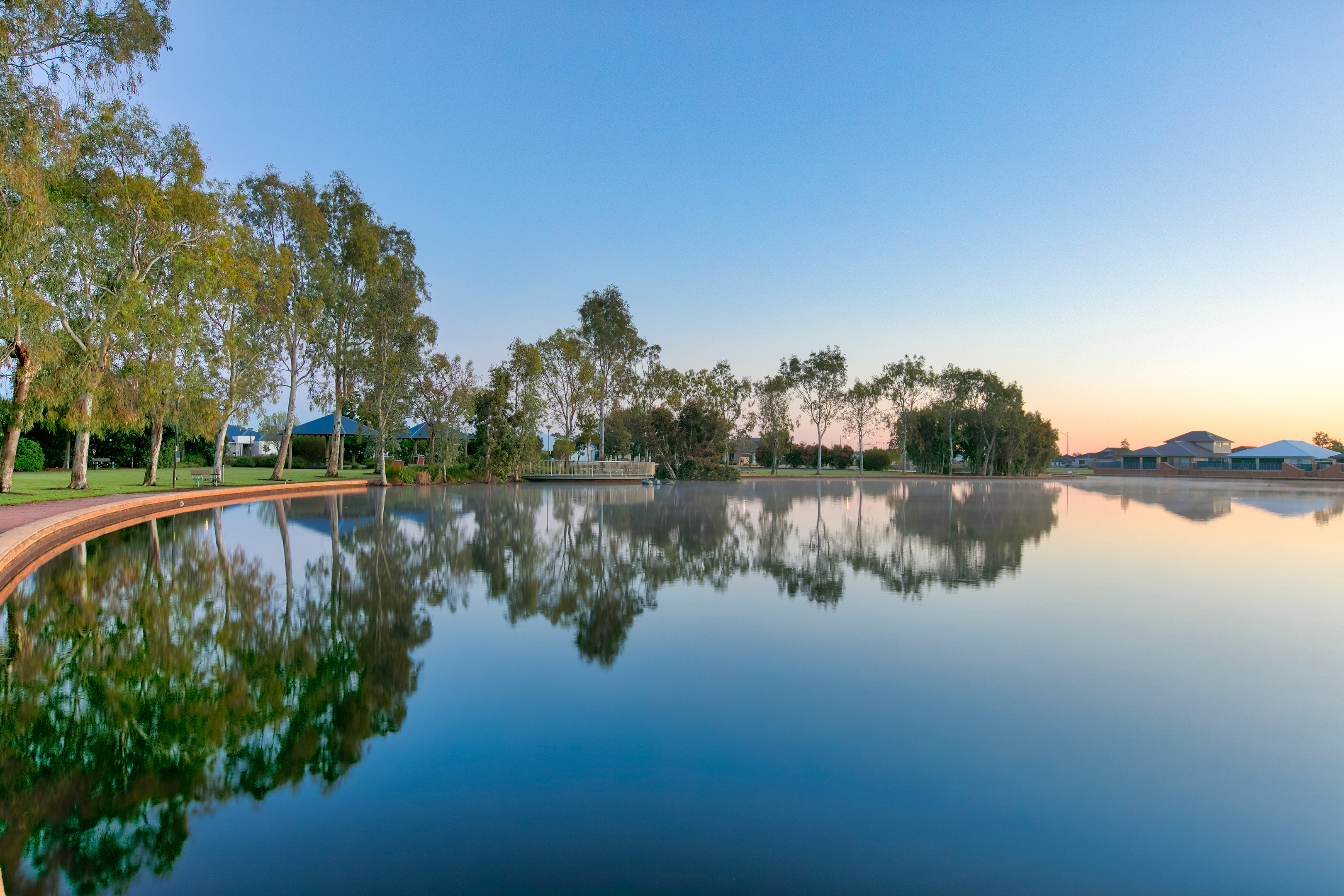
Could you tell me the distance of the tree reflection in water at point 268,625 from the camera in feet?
10.2

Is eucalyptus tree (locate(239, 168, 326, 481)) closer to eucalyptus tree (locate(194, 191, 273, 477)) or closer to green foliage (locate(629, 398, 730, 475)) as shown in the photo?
eucalyptus tree (locate(194, 191, 273, 477))

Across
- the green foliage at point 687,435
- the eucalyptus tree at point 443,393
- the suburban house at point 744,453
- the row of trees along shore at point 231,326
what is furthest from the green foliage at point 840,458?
the eucalyptus tree at point 443,393

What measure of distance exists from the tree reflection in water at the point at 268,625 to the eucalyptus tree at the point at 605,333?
23.0m

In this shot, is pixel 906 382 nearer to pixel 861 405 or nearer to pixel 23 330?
pixel 861 405

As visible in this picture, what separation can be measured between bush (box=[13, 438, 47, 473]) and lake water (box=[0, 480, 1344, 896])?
80.3ft

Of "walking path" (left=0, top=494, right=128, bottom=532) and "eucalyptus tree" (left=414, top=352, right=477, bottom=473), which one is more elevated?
"eucalyptus tree" (left=414, top=352, right=477, bottom=473)

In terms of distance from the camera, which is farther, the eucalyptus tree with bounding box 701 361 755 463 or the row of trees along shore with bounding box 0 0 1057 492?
the eucalyptus tree with bounding box 701 361 755 463

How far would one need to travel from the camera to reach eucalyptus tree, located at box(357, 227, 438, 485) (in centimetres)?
2802

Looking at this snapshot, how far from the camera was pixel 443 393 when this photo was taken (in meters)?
36.1

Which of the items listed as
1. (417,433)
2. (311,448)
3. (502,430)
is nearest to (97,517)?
(502,430)

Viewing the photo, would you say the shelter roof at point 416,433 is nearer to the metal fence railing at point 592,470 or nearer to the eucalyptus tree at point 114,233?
the metal fence railing at point 592,470

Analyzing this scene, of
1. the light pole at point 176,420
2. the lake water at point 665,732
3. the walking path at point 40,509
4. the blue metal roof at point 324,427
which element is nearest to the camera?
the lake water at point 665,732

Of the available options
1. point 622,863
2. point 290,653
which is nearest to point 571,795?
point 622,863

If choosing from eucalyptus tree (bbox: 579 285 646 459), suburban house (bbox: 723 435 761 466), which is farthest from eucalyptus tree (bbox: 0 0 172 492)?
suburban house (bbox: 723 435 761 466)
